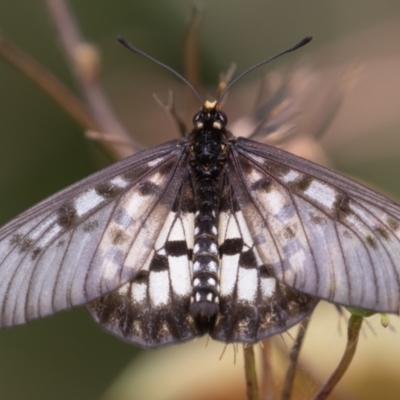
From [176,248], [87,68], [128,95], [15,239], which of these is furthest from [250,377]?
[128,95]

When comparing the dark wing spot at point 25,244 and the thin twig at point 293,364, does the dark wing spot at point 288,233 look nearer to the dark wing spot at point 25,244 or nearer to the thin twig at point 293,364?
the thin twig at point 293,364

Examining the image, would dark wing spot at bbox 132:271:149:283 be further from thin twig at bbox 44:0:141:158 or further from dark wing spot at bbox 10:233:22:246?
thin twig at bbox 44:0:141:158

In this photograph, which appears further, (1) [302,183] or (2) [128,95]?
(2) [128,95]

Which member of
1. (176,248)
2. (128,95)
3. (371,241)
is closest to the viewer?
(371,241)

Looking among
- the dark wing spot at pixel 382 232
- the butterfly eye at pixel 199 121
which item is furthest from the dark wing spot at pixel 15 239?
the dark wing spot at pixel 382 232

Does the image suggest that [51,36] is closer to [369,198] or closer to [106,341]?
[106,341]

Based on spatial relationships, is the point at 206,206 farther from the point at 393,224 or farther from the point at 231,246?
the point at 393,224
